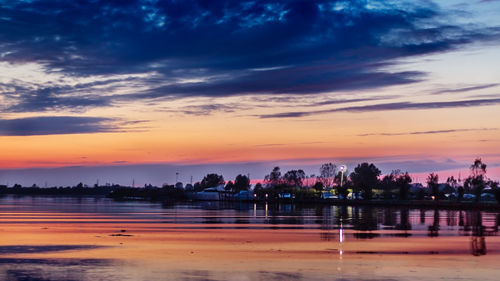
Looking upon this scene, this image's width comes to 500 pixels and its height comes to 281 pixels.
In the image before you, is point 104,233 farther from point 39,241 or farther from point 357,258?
point 357,258

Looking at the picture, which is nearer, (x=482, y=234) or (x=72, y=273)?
(x=72, y=273)

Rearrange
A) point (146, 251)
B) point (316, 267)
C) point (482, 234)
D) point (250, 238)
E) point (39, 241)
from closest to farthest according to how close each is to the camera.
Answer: point (316, 267) < point (146, 251) < point (39, 241) < point (250, 238) < point (482, 234)

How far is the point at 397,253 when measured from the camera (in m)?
35.3

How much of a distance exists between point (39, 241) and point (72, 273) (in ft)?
53.5

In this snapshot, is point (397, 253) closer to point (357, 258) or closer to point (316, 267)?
point (357, 258)

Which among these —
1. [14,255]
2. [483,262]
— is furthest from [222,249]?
[483,262]

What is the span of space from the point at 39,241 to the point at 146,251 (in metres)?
10.0

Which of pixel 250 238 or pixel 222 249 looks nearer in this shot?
pixel 222 249

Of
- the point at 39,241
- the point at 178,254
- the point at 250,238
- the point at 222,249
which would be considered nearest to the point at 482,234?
the point at 250,238

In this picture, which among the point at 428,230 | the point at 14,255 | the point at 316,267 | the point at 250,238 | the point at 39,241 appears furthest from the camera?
the point at 428,230

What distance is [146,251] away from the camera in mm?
35938

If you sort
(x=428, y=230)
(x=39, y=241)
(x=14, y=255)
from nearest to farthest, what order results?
(x=14, y=255) → (x=39, y=241) → (x=428, y=230)

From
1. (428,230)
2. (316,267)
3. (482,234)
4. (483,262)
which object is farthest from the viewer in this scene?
(428,230)

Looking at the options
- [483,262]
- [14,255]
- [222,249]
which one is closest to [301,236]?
[222,249]
